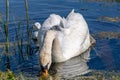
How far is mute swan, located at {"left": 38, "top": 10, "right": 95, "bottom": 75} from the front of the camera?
1086cm

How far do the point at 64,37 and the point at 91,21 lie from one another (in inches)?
116

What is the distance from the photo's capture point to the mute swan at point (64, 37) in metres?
10.9

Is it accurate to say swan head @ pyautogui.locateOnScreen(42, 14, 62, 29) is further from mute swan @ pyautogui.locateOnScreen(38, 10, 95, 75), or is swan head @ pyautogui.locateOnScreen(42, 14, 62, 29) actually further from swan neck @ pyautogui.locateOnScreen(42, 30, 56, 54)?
swan neck @ pyautogui.locateOnScreen(42, 30, 56, 54)

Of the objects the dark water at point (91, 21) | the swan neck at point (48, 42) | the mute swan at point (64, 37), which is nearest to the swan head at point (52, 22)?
the mute swan at point (64, 37)

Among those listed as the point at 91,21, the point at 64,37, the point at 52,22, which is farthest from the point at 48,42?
the point at 91,21

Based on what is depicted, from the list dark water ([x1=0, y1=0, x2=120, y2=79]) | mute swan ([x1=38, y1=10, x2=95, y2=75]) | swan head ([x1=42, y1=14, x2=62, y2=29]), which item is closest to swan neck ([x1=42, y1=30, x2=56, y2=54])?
mute swan ([x1=38, y1=10, x2=95, y2=75])

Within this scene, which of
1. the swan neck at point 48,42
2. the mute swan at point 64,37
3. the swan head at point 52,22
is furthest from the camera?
the swan head at point 52,22

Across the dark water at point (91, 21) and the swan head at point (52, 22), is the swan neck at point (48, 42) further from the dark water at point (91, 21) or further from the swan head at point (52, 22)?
the swan head at point (52, 22)

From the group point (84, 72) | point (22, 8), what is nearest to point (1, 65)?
point (84, 72)

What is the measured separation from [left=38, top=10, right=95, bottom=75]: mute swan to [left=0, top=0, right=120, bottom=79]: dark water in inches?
9.9

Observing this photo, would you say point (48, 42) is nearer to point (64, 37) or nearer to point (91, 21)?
point (64, 37)

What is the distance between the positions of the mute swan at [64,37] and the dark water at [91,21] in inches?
9.9

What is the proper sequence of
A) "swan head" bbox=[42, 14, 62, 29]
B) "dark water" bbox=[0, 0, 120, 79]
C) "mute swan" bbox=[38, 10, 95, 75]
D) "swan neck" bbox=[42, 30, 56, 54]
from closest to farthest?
1. "swan neck" bbox=[42, 30, 56, 54]
2. "mute swan" bbox=[38, 10, 95, 75]
3. "dark water" bbox=[0, 0, 120, 79]
4. "swan head" bbox=[42, 14, 62, 29]

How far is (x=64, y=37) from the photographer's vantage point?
11648 mm
